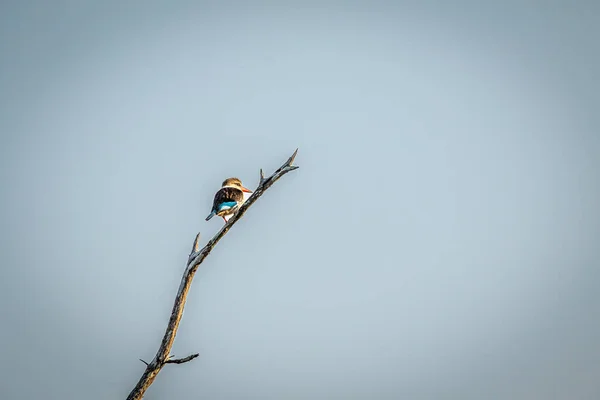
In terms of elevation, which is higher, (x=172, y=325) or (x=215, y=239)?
(x=215, y=239)

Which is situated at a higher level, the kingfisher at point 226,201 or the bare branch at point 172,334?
the kingfisher at point 226,201

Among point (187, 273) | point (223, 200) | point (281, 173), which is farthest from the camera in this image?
point (223, 200)

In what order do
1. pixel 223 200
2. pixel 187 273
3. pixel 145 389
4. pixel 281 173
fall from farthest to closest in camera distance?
pixel 223 200 → pixel 281 173 → pixel 187 273 → pixel 145 389

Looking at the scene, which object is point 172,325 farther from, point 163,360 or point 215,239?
point 215,239

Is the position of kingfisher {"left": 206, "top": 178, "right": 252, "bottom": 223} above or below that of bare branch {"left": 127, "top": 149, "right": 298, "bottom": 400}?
above

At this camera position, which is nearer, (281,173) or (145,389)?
(145,389)

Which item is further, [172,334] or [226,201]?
[226,201]

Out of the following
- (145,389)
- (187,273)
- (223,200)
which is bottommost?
(145,389)

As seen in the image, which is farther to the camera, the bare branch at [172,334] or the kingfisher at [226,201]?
the kingfisher at [226,201]

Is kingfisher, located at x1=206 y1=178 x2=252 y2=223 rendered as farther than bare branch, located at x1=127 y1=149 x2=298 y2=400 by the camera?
Yes

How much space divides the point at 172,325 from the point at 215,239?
96 cm

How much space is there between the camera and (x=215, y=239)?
534 centimetres

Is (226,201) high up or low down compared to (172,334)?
up

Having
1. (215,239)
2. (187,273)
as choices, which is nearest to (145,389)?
(187,273)
